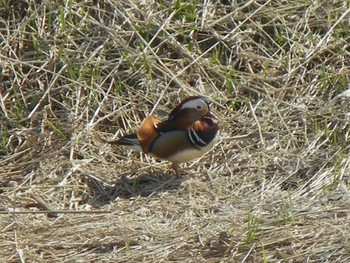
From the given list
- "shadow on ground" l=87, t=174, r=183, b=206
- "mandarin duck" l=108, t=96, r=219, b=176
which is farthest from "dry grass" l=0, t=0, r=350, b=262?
"mandarin duck" l=108, t=96, r=219, b=176

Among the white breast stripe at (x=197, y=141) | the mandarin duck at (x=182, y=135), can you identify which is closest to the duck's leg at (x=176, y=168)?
the mandarin duck at (x=182, y=135)

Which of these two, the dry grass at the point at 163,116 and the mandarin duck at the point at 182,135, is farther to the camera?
the mandarin duck at the point at 182,135

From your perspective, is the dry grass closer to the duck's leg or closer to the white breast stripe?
the duck's leg

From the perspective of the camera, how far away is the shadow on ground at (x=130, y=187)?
497 centimetres

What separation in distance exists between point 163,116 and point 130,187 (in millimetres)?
619

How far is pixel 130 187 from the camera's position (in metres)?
5.02

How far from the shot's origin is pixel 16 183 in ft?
16.7

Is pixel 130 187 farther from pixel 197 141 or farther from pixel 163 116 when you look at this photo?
pixel 163 116

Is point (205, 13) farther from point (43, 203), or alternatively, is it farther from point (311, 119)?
point (43, 203)

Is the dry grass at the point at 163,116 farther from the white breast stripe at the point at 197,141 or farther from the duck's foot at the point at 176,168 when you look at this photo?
the white breast stripe at the point at 197,141

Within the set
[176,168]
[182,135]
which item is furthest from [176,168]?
[182,135]

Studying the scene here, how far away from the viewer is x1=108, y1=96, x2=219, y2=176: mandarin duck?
500 cm

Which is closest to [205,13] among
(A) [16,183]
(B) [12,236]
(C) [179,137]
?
Answer: (C) [179,137]

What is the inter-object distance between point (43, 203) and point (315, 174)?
50.4 inches
